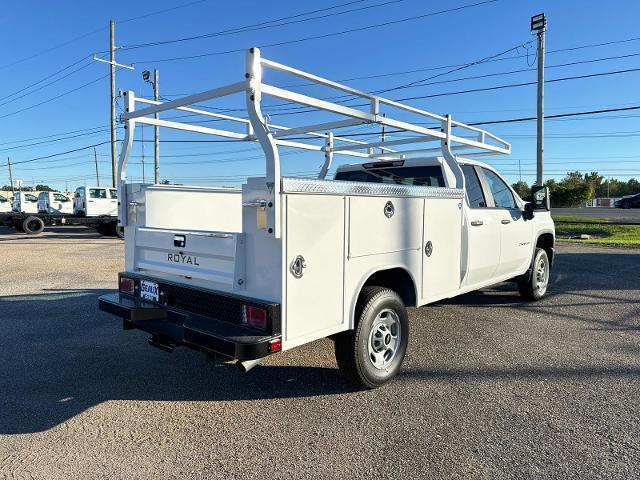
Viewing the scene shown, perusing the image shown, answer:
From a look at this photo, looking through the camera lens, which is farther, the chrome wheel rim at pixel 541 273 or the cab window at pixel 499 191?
the chrome wheel rim at pixel 541 273

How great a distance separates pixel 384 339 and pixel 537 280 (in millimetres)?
4218

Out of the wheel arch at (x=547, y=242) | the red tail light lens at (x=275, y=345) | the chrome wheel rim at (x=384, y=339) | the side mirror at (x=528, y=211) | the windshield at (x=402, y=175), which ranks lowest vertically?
the chrome wheel rim at (x=384, y=339)

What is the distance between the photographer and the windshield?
17.7 ft

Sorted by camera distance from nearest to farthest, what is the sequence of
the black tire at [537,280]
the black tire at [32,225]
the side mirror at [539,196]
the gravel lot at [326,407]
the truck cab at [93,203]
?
1. the gravel lot at [326,407]
2. the side mirror at [539,196]
3. the black tire at [537,280]
4. the black tire at [32,225]
5. the truck cab at [93,203]

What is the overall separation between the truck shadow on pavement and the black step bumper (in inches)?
18.4

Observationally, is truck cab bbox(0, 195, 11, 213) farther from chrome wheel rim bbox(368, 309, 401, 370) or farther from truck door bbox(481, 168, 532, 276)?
chrome wheel rim bbox(368, 309, 401, 370)

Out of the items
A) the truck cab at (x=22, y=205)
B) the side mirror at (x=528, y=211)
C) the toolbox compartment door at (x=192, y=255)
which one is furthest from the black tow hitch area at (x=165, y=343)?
the truck cab at (x=22, y=205)

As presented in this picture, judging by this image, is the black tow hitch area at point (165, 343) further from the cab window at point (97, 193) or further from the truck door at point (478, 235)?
the cab window at point (97, 193)

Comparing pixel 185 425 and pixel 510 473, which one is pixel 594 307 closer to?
pixel 510 473

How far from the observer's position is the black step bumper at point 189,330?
311cm

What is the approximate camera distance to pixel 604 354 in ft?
16.1

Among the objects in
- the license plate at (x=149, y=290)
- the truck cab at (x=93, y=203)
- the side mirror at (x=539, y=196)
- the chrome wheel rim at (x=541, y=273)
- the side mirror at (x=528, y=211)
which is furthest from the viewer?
the truck cab at (x=93, y=203)

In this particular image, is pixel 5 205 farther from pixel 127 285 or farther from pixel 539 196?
pixel 539 196

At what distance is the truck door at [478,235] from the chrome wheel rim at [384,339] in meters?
1.40
